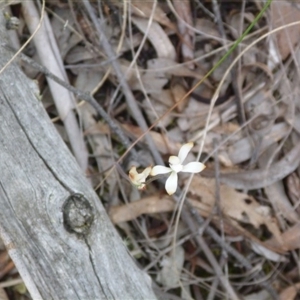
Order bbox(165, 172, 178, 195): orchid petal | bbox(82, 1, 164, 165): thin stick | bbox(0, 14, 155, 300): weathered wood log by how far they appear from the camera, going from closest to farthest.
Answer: bbox(165, 172, 178, 195): orchid petal
bbox(0, 14, 155, 300): weathered wood log
bbox(82, 1, 164, 165): thin stick

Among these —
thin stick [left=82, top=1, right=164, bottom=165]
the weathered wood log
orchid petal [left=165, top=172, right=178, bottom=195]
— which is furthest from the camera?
thin stick [left=82, top=1, right=164, bottom=165]

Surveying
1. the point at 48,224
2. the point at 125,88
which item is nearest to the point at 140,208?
the point at 125,88

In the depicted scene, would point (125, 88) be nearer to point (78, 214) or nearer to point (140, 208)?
point (140, 208)

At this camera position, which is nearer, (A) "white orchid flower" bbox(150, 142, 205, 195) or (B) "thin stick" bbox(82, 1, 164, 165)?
(A) "white orchid flower" bbox(150, 142, 205, 195)

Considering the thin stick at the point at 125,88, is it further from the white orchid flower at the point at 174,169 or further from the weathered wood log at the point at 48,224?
the white orchid flower at the point at 174,169

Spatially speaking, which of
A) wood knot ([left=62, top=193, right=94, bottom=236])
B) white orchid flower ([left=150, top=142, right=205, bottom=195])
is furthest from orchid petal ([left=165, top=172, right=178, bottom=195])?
wood knot ([left=62, top=193, right=94, bottom=236])

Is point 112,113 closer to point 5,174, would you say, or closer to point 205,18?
point 205,18

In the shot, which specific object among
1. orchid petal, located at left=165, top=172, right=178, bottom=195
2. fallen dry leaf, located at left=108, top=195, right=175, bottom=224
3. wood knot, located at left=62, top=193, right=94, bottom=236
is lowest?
fallen dry leaf, located at left=108, top=195, right=175, bottom=224

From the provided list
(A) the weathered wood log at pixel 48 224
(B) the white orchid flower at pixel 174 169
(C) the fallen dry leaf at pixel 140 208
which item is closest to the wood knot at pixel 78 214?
(A) the weathered wood log at pixel 48 224

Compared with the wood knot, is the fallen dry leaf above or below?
below

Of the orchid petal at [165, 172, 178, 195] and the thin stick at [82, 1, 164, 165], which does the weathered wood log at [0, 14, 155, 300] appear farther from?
the thin stick at [82, 1, 164, 165]
